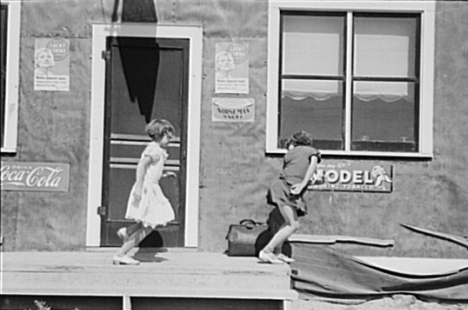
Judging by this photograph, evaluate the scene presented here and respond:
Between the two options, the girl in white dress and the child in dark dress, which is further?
the child in dark dress

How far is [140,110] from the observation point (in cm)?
813

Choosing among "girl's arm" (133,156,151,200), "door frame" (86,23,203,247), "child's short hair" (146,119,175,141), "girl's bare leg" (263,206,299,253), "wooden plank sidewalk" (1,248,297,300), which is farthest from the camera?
"door frame" (86,23,203,247)

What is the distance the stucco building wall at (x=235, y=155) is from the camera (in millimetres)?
8062

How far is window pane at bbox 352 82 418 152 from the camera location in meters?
8.20

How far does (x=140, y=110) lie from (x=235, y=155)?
1223 mm

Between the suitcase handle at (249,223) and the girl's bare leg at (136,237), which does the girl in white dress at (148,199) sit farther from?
the suitcase handle at (249,223)

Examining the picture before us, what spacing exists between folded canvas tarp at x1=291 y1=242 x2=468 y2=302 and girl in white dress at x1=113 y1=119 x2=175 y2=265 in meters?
1.70

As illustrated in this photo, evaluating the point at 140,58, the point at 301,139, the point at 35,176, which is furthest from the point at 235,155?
the point at 35,176

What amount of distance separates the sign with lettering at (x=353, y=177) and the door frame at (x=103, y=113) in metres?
1.41

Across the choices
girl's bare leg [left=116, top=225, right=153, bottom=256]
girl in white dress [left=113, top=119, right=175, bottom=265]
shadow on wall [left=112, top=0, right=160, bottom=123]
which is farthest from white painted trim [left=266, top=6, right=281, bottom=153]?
girl's bare leg [left=116, top=225, right=153, bottom=256]

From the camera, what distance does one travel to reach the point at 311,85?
8.23m

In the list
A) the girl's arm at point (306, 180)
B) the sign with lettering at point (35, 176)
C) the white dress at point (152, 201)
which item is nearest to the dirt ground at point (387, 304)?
the girl's arm at point (306, 180)

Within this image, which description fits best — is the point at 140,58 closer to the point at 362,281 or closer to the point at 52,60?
the point at 52,60

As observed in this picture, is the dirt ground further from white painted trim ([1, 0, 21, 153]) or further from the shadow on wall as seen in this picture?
white painted trim ([1, 0, 21, 153])
